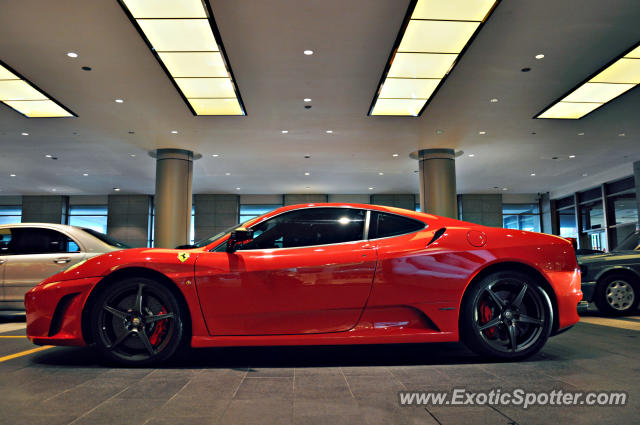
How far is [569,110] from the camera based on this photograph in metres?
11.2

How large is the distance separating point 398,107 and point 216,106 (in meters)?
4.64

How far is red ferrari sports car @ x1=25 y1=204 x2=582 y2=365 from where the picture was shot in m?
3.01

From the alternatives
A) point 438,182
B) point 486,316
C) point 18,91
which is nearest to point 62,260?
point 486,316

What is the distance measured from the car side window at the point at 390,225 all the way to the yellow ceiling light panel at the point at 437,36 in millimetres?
4790

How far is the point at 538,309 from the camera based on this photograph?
3162 millimetres

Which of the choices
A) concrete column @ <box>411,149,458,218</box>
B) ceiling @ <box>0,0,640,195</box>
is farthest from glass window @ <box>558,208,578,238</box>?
concrete column @ <box>411,149,458,218</box>

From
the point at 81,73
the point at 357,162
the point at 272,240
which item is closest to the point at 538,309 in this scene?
the point at 272,240

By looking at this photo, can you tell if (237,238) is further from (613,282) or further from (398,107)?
(398,107)

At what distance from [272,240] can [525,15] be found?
604cm

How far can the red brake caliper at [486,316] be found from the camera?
3.15 m

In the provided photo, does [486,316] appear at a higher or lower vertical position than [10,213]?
lower

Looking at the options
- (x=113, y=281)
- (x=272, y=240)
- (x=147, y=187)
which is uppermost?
(x=147, y=187)

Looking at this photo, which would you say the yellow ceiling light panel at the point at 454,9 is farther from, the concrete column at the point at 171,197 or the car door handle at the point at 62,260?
A: the concrete column at the point at 171,197

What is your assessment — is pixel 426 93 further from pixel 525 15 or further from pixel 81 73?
pixel 81 73
